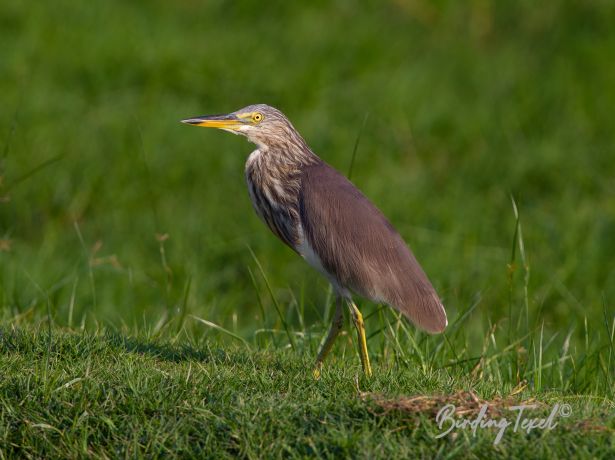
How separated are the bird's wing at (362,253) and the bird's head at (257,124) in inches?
15.8

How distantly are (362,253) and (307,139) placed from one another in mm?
5126

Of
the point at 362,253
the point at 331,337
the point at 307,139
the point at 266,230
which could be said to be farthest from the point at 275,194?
the point at 307,139

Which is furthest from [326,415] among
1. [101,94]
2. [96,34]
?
[96,34]

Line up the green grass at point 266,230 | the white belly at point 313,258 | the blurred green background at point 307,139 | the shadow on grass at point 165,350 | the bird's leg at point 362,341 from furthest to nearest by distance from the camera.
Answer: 1. the blurred green background at point 307,139
2. the white belly at point 313,258
3. the shadow on grass at point 165,350
4. the bird's leg at point 362,341
5. the green grass at point 266,230

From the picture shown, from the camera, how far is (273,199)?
5328 mm

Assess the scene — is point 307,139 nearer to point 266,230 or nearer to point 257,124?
point 266,230

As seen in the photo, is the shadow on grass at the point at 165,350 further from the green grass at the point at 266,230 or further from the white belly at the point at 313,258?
the white belly at the point at 313,258

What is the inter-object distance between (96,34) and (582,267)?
5.36 m

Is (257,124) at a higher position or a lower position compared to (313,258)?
higher

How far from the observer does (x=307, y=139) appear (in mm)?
10211

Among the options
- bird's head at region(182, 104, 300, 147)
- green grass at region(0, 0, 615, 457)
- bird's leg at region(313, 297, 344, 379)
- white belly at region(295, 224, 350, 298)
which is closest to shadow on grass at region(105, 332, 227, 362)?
green grass at region(0, 0, 615, 457)

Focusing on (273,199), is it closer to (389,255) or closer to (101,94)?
(389,255)

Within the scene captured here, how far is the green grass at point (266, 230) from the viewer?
4.34m

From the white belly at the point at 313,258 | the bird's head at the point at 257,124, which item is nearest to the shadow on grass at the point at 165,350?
the white belly at the point at 313,258
